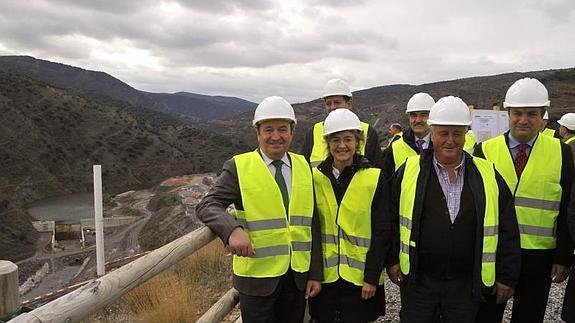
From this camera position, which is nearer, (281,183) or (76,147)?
(281,183)

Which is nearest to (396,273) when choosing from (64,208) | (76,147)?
(64,208)

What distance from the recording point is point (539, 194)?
9.55 ft

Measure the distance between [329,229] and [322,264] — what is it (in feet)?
0.71

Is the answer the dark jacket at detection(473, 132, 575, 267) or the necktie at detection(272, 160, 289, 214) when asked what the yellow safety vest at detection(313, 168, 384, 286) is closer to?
the necktie at detection(272, 160, 289, 214)

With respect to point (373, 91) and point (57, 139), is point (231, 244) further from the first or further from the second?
point (373, 91)

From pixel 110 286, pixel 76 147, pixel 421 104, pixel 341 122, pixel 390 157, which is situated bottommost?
pixel 76 147

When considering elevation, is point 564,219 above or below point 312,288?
above

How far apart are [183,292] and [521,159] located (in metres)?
3.42

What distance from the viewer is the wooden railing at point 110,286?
5.10 feet

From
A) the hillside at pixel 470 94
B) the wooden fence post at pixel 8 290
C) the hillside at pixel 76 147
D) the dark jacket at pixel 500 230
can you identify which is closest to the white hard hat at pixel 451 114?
the dark jacket at pixel 500 230

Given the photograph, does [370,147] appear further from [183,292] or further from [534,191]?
[183,292]

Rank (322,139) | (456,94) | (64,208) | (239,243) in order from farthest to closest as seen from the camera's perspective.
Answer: (456,94), (64,208), (322,139), (239,243)

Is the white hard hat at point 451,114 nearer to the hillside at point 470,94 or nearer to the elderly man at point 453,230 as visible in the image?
the elderly man at point 453,230

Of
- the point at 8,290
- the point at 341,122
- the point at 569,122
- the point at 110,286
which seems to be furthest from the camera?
the point at 569,122
